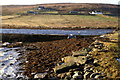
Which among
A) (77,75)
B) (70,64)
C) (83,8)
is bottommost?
(77,75)

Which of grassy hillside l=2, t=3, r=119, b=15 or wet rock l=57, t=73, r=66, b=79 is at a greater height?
grassy hillside l=2, t=3, r=119, b=15

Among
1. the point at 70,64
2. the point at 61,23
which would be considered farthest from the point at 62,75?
the point at 61,23

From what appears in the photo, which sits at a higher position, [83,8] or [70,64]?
[83,8]

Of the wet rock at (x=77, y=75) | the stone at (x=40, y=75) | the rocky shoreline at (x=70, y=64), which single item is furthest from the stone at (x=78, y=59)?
the stone at (x=40, y=75)

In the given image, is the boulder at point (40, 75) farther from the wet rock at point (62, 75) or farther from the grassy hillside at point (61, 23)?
the grassy hillside at point (61, 23)

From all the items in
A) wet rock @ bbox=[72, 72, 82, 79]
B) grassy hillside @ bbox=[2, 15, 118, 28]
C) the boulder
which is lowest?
the boulder

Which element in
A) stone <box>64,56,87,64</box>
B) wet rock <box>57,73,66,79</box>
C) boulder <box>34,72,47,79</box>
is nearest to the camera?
wet rock <box>57,73,66,79</box>

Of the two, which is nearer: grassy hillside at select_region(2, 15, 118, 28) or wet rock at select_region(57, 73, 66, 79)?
wet rock at select_region(57, 73, 66, 79)

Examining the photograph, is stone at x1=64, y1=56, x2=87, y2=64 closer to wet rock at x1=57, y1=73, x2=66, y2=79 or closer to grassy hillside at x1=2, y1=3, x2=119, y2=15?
wet rock at x1=57, y1=73, x2=66, y2=79

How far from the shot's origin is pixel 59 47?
679 inches

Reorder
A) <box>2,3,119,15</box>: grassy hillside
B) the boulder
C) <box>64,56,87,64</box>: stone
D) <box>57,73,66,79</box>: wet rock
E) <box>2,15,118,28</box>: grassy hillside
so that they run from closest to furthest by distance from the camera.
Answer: <box>57,73,66,79</box>: wet rock → the boulder → <box>64,56,87,64</box>: stone → <box>2,15,118,28</box>: grassy hillside → <box>2,3,119,15</box>: grassy hillside

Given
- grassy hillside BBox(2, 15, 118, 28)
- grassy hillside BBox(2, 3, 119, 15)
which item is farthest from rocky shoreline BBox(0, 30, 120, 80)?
grassy hillside BBox(2, 3, 119, 15)

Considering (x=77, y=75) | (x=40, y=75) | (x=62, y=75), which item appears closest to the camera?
(x=77, y=75)

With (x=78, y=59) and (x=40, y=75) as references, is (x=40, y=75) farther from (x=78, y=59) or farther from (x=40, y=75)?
(x=78, y=59)
